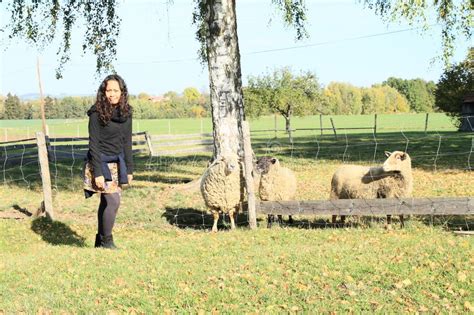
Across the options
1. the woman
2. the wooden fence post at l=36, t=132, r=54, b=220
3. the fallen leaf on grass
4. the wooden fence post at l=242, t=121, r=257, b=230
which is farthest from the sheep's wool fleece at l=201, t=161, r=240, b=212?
the fallen leaf on grass

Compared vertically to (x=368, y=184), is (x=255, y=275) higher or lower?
lower

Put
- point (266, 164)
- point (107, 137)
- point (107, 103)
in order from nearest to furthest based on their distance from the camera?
point (107, 103), point (107, 137), point (266, 164)

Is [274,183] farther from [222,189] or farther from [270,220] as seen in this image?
[222,189]

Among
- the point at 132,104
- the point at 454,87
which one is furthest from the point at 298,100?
the point at 132,104

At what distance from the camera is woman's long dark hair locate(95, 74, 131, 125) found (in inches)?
311

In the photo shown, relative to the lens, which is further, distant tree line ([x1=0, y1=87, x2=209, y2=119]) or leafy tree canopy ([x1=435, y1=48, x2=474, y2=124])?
distant tree line ([x1=0, y1=87, x2=209, y2=119])

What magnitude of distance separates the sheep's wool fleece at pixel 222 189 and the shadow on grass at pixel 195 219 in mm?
546

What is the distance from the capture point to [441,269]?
6520mm

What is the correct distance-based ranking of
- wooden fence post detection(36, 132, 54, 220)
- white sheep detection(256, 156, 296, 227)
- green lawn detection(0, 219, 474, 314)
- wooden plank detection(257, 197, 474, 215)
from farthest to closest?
wooden fence post detection(36, 132, 54, 220)
white sheep detection(256, 156, 296, 227)
wooden plank detection(257, 197, 474, 215)
green lawn detection(0, 219, 474, 314)

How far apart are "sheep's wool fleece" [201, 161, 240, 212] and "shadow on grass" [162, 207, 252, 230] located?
546mm

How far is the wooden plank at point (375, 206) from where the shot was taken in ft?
29.0

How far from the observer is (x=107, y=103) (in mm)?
7906

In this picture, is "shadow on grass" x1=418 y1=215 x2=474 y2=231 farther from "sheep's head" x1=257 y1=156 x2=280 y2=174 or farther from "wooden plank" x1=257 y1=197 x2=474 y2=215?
"sheep's head" x1=257 y1=156 x2=280 y2=174

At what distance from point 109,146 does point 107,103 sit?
2.13ft
